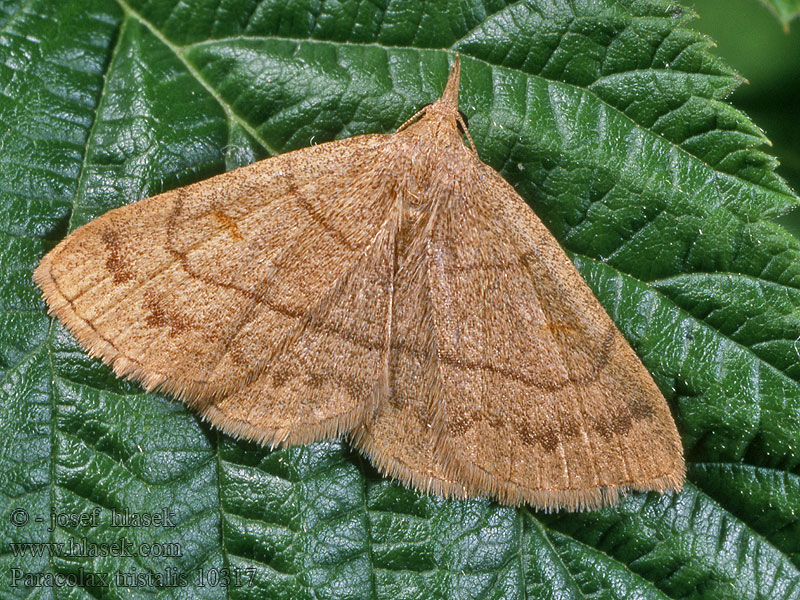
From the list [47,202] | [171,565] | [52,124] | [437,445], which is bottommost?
[171,565]

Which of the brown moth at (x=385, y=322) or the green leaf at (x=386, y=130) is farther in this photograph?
the green leaf at (x=386, y=130)

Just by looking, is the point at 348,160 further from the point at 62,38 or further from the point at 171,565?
the point at 171,565

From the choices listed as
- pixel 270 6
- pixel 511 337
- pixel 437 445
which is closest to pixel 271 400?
pixel 437 445

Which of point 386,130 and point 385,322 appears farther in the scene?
point 386,130

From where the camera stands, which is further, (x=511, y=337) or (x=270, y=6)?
(x=270, y=6)

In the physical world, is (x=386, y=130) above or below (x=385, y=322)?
above
